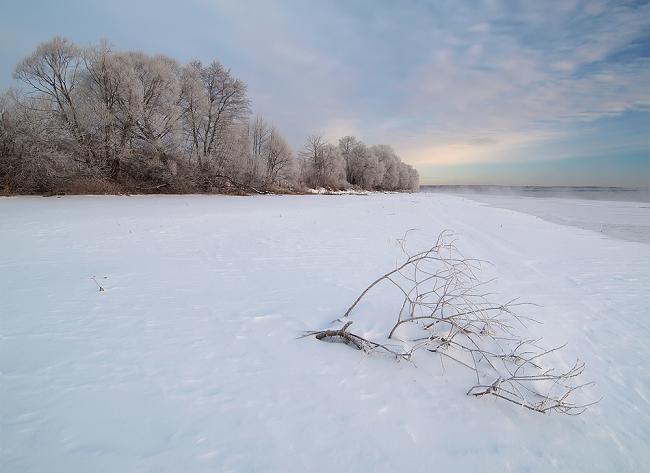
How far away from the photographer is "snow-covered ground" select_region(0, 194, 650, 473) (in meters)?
2.10

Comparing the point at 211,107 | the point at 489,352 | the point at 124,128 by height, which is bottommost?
the point at 489,352

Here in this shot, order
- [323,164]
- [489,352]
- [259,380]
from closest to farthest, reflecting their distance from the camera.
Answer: [259,380] < [489,352] < [323,164]

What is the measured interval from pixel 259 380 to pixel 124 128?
25.4 meters

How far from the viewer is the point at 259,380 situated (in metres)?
2.78

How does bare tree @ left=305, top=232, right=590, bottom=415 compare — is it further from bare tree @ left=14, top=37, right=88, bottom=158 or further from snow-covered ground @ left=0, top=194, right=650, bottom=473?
bare tree @ left=14, top=37, right=88, bottom=158

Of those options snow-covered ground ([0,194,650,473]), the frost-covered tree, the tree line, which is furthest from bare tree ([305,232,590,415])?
the frost-covered tree

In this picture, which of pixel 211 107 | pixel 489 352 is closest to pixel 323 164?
pixel 211 107

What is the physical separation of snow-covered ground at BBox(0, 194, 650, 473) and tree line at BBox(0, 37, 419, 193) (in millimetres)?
16013

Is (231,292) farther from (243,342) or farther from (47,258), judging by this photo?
(47,258)

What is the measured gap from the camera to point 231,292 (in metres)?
4.77

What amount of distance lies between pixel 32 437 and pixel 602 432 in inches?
164

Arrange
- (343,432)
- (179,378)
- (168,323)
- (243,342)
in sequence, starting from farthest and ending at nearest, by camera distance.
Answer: (168,323), (243,342), (179,378), (343,432)

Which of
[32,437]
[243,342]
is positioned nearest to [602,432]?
[243,342]

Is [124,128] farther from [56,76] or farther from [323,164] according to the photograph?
[323,164]
